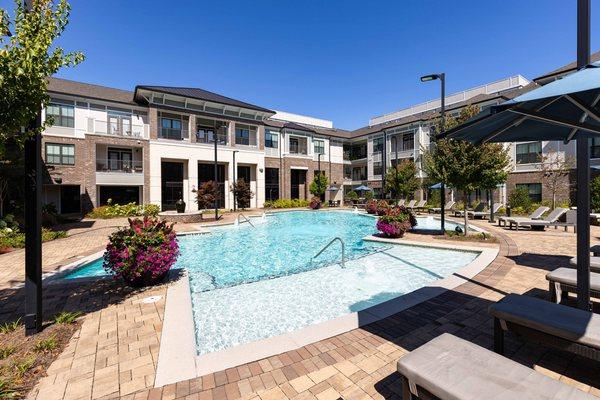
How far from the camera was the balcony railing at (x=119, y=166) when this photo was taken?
24939 mm

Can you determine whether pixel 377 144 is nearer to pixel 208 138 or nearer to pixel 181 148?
pixel 208 138

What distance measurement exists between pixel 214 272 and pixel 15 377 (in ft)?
19.2

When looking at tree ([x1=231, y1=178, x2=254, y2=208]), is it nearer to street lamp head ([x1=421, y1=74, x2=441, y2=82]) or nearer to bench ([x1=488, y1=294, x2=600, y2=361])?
street lamp head ([x1=421, y1=74, x2=441, y2=82])

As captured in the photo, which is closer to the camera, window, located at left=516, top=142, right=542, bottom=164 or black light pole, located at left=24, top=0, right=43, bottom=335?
black light pole, located at left=24, top=0, right=43, bottom=335

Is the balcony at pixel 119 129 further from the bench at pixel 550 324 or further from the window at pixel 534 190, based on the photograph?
the window at pixel 534 190

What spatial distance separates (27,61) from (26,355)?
3.68m

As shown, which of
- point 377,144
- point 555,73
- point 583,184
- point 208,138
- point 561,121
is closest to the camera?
point 561,121

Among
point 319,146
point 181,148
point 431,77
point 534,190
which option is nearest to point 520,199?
point 534,190

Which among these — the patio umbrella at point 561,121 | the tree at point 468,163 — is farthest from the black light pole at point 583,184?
the tree at point 468,163

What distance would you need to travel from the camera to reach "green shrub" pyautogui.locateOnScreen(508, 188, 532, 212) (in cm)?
2491

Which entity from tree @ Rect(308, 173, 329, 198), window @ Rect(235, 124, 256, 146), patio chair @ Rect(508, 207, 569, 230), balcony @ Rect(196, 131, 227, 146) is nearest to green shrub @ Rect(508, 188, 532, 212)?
patio chair @ Rect(508, 207, 569, 230)

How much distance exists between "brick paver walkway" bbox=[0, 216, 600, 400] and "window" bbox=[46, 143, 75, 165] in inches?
902

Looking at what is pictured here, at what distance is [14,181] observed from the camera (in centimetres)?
1594

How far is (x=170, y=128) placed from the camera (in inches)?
1088
